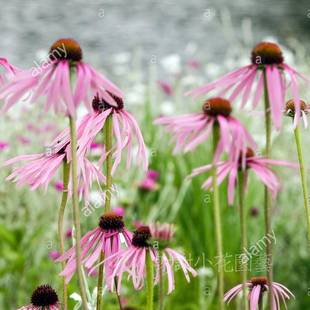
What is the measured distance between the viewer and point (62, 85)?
56 centimetres

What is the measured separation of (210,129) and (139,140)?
17cm

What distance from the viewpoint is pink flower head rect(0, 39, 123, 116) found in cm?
55

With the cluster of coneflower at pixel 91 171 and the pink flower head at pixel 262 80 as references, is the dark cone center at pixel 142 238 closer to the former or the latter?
the cluster of coneflower at pixel 91 171

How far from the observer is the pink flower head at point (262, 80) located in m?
0.59

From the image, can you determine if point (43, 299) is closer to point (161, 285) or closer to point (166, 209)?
point (161, 285)

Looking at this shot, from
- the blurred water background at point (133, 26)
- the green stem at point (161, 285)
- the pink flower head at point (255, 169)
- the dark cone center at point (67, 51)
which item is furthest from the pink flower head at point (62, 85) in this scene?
the blurred water background at point (133, 26)

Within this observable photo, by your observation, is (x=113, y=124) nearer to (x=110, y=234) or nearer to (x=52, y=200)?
(x=110, y=234)

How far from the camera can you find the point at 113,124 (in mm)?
743

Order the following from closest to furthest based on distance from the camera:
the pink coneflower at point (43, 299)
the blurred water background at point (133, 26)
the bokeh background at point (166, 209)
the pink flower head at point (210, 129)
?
1. the pink flower head at point (210, 129)
2. the pink coneflower at point (43, 299)
3. the bokeh background at point (166, 209)
4. the blurred water background at point (133, 26)

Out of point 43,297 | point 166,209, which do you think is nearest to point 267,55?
point 43,297

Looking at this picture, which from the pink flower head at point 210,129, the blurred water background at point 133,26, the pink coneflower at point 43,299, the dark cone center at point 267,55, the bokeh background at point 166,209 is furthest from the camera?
the blurred water background at point 133,26

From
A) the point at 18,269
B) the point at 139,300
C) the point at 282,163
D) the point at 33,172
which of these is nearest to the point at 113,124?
the point at 33,172

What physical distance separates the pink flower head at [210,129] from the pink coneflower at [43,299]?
0.88 ft

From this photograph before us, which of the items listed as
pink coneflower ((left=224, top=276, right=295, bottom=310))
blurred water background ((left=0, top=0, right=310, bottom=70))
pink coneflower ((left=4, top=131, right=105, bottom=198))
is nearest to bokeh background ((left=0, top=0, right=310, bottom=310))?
pink coneflower ((left=4, top=131, right=105, bottom=198))
